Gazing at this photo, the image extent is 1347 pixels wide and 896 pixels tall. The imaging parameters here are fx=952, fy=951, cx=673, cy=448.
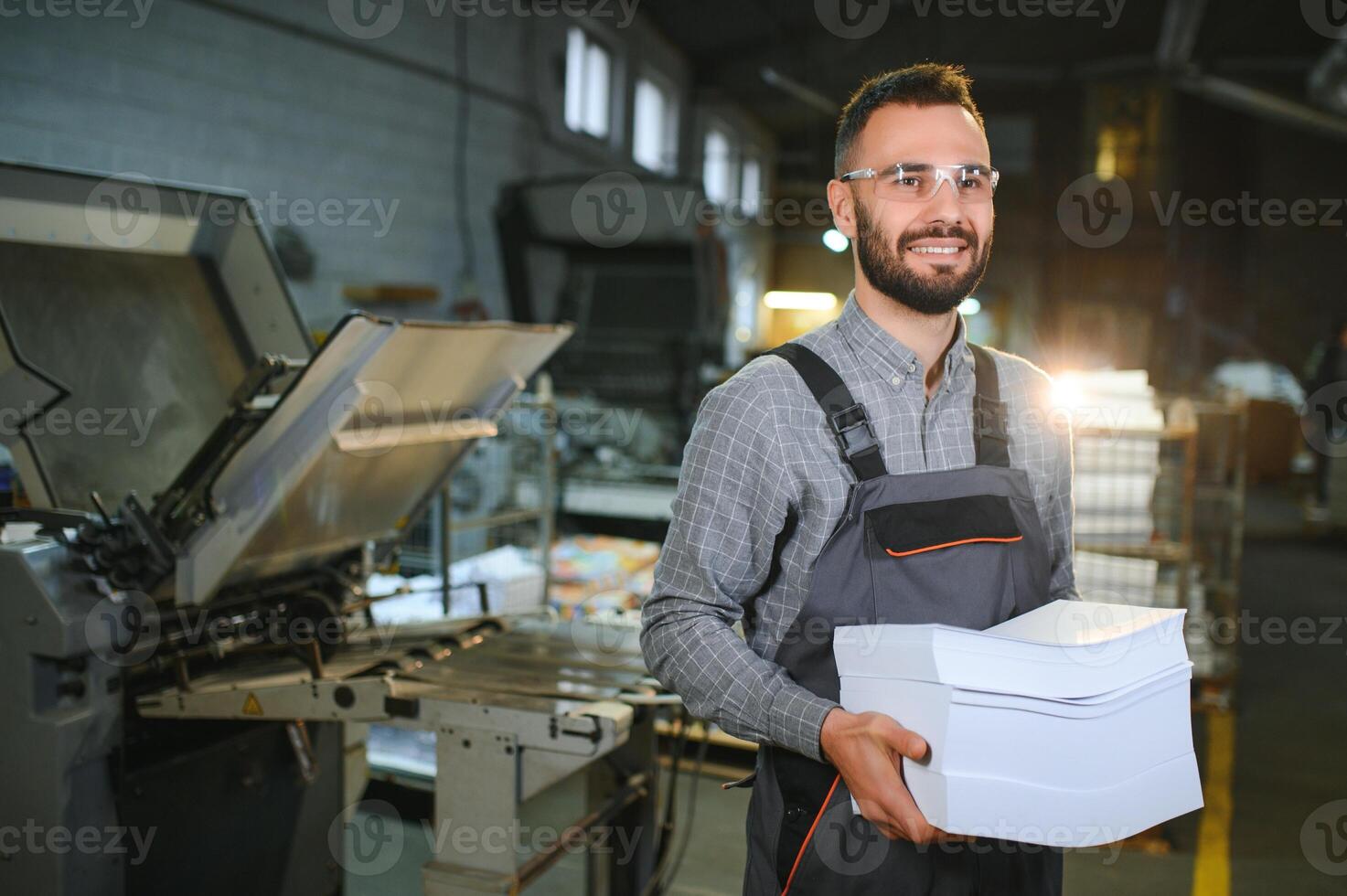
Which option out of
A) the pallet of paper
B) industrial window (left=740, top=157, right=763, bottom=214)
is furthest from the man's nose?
industrial window (left=740, top=157, right=763, bottom=214)

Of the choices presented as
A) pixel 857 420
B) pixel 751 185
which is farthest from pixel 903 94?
pixel 751 185

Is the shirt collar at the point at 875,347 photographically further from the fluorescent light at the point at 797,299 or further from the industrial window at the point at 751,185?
the industrial window at the point at 751,185

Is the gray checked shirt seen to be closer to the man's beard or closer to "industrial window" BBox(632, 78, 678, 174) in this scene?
the man's beard

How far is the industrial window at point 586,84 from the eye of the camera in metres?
7.25

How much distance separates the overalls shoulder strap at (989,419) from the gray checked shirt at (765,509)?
0.05 feet

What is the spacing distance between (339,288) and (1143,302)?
9.97 m

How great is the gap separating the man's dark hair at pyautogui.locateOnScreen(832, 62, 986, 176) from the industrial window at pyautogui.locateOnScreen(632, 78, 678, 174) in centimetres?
759

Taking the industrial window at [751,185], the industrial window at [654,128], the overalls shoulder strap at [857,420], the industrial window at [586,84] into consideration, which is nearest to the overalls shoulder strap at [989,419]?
the overalls shoulder strap at [857,420]

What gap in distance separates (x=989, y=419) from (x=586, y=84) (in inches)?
276

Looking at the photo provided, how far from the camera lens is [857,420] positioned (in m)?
1.19

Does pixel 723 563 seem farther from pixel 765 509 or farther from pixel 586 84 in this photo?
pixel 586 84

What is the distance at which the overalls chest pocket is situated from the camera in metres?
1.15

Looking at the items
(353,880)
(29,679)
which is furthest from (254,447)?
(353,880)

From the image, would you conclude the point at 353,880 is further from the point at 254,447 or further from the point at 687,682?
the point at 687,682
